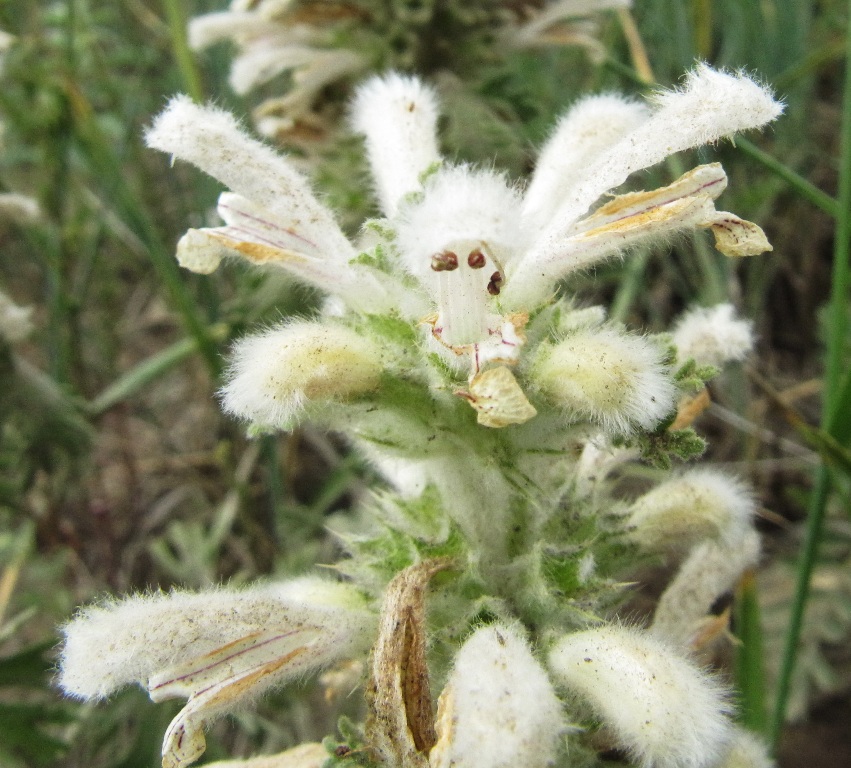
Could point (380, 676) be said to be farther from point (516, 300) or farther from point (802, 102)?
point (802, 102)

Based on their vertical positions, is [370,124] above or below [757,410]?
above

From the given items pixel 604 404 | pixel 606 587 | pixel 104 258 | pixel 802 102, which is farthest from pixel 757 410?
pixel 104 258

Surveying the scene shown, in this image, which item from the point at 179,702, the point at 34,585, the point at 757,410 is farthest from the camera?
Result: the point at 757,410

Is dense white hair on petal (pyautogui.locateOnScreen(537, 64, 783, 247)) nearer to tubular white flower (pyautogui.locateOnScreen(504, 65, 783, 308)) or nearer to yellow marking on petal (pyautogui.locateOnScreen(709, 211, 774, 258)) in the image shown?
tubular white flower (pyautogui.locateOnScreen(504, 65, 783, 308))

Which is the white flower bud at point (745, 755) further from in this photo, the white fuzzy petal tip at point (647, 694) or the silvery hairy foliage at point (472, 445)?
the white fuzzy petal tip at point (647, 694)

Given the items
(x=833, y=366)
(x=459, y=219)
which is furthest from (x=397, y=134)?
(x=833, y=366)

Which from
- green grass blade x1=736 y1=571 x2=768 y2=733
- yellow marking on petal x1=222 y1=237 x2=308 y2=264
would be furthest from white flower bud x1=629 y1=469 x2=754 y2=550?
yellow marking on petal x1=222 y1=237 x2=308 y2=264

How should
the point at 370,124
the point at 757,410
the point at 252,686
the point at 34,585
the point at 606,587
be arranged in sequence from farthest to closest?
the point at 757,410 < the point at 34,585 < the point at 370,124 < the point at 606,587 < the point at 252,686

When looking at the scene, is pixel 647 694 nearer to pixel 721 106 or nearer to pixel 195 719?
pixel 195 719
